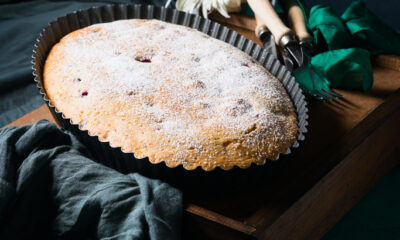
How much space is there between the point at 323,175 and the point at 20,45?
144 centimetres

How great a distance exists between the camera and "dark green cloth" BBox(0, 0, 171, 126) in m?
1.59

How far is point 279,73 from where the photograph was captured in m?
1.27

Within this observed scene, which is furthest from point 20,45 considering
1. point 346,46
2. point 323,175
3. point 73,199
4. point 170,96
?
point 323,175

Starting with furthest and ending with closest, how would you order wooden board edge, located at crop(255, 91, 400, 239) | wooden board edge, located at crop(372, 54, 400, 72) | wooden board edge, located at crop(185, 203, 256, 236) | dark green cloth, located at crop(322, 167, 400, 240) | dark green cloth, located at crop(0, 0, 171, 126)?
dark green cloth, located at crop(0, 0, 171, 126) < wooden board edge, located at crop(372, 54, 400, 72) < dark green cloth, located at crop(322, 167, 400, 240) < wooden board edge, located at crop(255, 91, 400, 239) < wooden board edge, located at crop(185, 203, 256, 236)

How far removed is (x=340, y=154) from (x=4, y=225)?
0.76 metres

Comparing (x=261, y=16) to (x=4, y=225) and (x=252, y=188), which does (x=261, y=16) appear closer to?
(x=252, y=188)

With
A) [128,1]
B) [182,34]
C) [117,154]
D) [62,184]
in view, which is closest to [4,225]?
[62,184]

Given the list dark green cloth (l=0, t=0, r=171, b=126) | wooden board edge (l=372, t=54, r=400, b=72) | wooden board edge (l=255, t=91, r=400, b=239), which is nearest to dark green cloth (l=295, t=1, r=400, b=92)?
wooden board edge (l=372, t=54, r=400, b=72)

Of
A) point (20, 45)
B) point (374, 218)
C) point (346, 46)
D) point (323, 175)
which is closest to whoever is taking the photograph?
point (323, 175)

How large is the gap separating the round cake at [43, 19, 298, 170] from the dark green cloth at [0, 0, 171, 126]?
1.31ft

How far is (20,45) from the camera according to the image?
73.7 inches

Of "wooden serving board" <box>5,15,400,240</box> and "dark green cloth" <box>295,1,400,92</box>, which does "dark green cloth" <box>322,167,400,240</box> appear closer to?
"wooden serving board" <box>5,15,400,240</box>

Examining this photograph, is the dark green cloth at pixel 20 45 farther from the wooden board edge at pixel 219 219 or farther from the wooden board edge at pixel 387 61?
the wooden board edge at pixel 387 61

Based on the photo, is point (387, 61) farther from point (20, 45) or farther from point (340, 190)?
point (20, 45)
